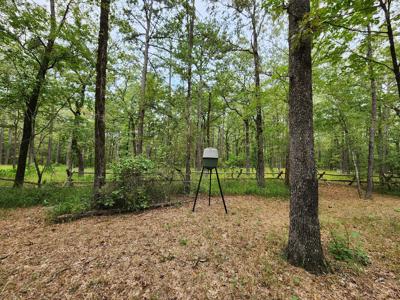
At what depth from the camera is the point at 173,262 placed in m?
2.52

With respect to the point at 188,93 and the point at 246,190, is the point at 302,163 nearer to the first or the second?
the point at 188,93

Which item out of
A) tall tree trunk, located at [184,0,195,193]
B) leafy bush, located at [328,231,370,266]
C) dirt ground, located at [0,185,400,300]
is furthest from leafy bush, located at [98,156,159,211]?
leafy bush, located at [328,231,370,266]

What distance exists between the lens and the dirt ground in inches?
79.7

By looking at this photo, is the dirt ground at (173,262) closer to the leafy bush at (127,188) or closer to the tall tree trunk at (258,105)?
the leafy bush at (127,188)

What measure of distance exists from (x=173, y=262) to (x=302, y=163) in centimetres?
245

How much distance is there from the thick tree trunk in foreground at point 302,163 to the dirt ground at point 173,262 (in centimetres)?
28

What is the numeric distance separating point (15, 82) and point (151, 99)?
175 inches

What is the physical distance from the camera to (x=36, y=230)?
3660 millimetres

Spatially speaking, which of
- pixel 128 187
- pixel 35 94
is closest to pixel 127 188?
pixel 128 187

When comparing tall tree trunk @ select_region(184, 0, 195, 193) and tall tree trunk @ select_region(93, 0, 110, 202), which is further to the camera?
tall tree trunk @ select_region(184, 0, 195, 193)

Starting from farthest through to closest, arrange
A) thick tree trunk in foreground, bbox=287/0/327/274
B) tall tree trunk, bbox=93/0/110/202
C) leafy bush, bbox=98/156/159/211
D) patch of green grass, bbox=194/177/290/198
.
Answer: patch of green grass, bbox=194/177/290/198 → tall tree trunk, bbox=93/0/110/202 → leafy bush, bbox=98/156/159/211 → thick tree trunk in foreground, bbox=287/0/327/274

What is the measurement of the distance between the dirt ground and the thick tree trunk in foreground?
280mm

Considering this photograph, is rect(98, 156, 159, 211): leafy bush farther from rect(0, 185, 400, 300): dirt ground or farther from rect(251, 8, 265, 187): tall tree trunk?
rect(251, 8, 265, 187): tall tree trunk

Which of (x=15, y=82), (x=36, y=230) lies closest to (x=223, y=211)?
(x=36, y=230)
